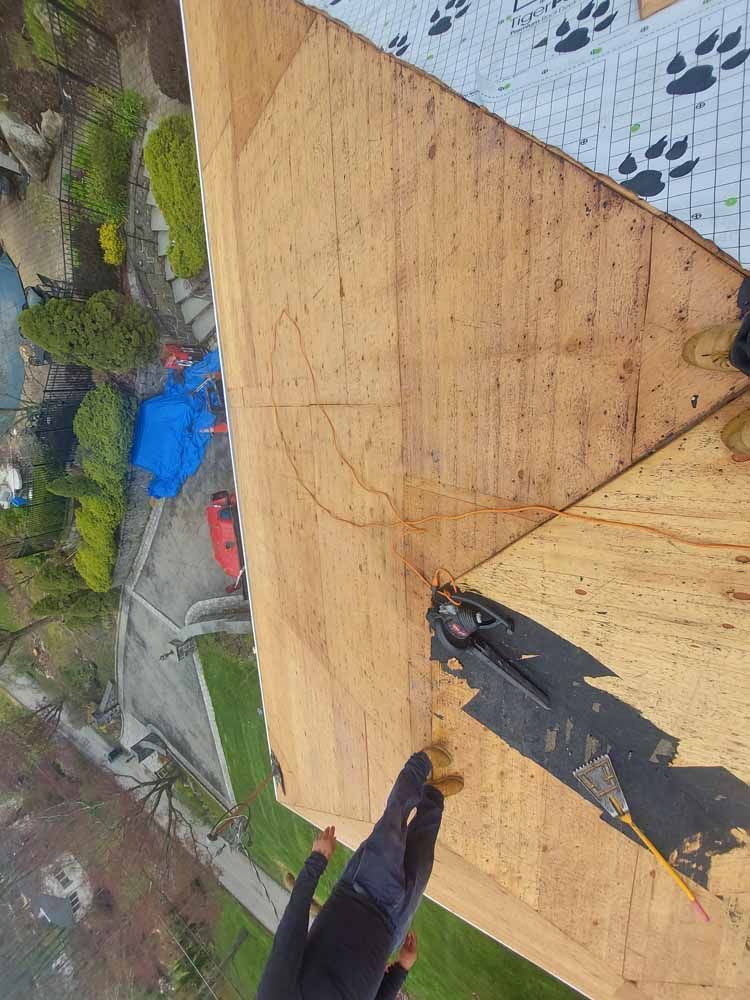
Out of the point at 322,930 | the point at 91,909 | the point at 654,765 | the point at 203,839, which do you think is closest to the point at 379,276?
the point at 654,765

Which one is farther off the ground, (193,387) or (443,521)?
(193,387)

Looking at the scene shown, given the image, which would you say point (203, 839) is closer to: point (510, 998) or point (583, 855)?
point (510, 998)

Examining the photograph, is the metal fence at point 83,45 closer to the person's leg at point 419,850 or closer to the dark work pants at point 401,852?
the dark work pants at point 401,852

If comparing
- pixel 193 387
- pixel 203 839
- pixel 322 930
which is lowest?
pixel 203 839

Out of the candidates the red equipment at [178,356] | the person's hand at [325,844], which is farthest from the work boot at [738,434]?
the red equipment at [178,356]

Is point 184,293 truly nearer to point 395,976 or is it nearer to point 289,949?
point 289,949

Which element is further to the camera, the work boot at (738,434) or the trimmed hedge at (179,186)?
the trimmed hedge at (179,186)

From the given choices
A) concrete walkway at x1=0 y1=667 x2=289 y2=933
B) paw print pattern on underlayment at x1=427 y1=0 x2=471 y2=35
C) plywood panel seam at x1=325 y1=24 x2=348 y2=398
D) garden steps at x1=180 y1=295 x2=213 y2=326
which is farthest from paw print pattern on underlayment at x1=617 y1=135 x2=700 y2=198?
concrete walkway at x1=0 y1=667 x2=289 y2=933
